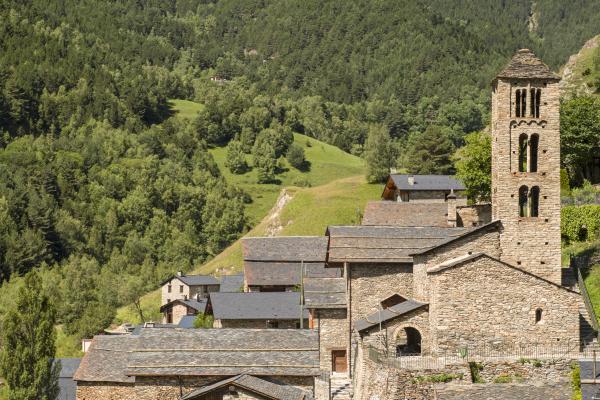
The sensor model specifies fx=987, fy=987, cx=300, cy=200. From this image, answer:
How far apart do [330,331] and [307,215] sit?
198ft

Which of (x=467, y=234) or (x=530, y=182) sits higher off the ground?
(x=530, y=182)

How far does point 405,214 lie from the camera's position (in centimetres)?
6688

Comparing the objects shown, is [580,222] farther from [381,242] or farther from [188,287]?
[188,287]

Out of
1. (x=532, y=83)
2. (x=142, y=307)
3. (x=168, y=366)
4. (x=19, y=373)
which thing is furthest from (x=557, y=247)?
(x=142, y=307)

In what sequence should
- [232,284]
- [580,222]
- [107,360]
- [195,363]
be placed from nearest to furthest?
[195,363], [107,360], [580,222], [232,284]

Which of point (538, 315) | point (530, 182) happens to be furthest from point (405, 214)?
point (538, 315)

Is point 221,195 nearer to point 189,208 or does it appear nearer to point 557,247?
point 189,208

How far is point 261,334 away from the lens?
4125cm

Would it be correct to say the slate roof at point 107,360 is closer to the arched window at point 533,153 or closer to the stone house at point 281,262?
the stone house at point 281,262

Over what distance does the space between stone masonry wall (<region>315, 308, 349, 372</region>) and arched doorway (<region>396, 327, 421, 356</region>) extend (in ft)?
9.36

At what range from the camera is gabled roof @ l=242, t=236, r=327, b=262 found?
64500 millimetres

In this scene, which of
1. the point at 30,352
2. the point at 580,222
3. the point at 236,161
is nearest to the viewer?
the point at 580,222

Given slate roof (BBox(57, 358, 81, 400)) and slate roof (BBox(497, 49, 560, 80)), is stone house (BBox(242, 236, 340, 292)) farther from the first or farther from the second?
slate roof (BBox(497, 49, 560, 80))

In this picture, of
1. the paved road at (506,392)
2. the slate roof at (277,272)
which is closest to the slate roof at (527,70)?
the paved road at (506,392)
